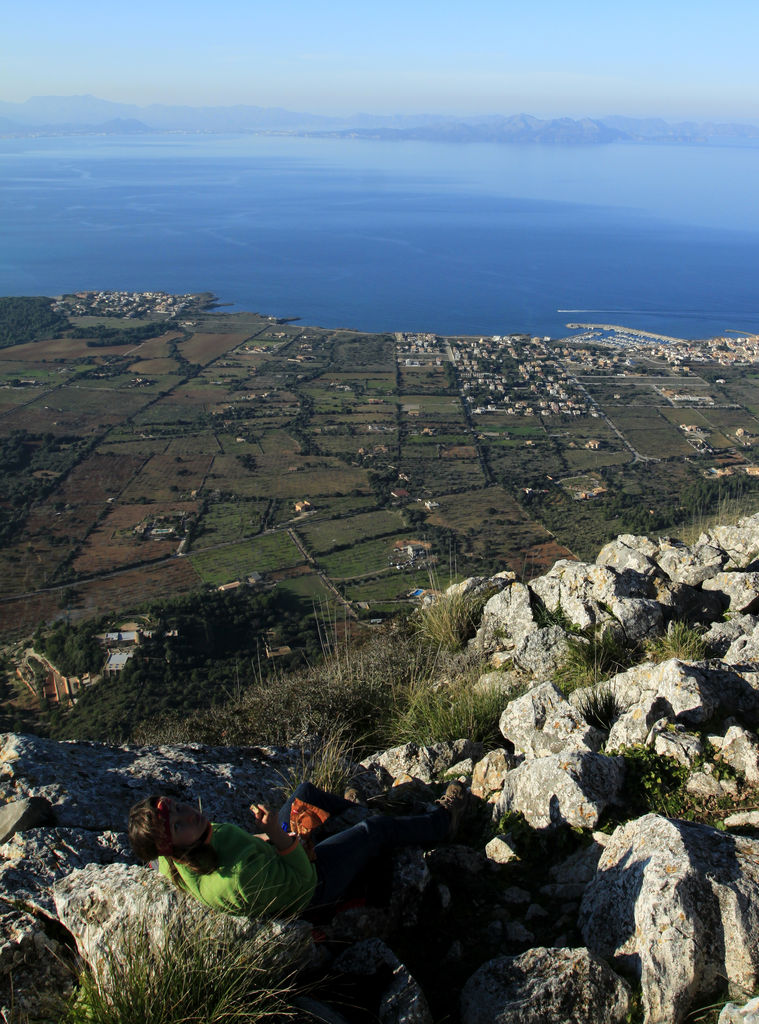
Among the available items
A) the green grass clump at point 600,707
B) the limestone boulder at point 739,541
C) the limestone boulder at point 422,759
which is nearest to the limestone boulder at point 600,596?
the green grass clump at point 600,707

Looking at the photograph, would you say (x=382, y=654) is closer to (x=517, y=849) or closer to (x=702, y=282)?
(x=517, y=849)

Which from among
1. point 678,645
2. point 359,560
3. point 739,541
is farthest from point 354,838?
point 359,560

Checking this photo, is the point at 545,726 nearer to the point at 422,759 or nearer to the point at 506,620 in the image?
the point at 422,759

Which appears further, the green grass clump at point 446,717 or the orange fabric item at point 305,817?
the green grass clump at point 446,717

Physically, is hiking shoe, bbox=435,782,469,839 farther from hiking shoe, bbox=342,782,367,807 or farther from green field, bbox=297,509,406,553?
green field, bbox=297,509,406,553

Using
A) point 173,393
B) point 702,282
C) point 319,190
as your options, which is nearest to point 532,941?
point 173,393

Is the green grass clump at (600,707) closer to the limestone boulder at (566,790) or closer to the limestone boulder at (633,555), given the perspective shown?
the limestone boulder at (566,790)
